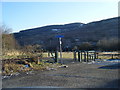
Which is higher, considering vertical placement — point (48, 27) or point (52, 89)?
point (48, 27)

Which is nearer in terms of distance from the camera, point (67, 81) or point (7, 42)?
point (67, 81)

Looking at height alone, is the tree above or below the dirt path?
above

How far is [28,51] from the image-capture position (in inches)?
575

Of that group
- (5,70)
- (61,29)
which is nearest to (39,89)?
(5,70)

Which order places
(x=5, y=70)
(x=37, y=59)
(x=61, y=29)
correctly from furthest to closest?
(x=61, y=29)
(x=37, y=59)
(x=5, y=70)

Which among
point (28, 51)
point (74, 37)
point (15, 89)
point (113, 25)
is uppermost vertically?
point (113, 25)

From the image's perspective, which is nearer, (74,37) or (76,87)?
(76,87)

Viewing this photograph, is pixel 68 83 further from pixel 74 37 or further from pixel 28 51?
pixel 74 37

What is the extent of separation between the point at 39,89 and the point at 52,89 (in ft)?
1.54

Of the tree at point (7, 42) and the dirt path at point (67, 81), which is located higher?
the tree at point (7, 42)

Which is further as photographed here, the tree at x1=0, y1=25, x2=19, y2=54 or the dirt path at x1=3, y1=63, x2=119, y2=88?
the tree at x1=0, y1=25, x2=19, y2=54

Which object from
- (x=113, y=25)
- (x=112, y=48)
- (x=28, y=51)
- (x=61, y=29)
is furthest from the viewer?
(x=61, y=29)

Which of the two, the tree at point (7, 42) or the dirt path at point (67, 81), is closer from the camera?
the dirt path at point (67, 81)

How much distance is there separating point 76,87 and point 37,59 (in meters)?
6.97
